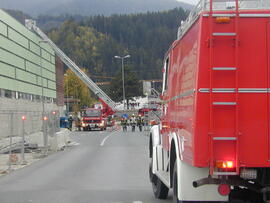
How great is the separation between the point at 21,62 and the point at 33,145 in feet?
104

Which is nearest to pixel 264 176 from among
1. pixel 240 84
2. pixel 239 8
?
pixel 240 84

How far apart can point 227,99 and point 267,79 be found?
53 centimetres

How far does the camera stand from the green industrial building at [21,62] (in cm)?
4562

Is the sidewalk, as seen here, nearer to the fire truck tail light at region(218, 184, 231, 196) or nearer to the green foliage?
the fire truck tail light at region(218, 184, 231, 196)

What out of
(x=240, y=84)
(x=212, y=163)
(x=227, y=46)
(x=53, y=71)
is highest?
(x=53, y=71)

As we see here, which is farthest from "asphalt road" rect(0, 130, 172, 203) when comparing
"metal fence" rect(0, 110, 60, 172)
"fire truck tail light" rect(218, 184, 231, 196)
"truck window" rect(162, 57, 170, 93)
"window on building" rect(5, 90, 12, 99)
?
"window on building" rect(5, 90, 12, 99)

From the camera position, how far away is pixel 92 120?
5488 centimetres

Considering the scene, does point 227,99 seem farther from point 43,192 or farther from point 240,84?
point 43,192

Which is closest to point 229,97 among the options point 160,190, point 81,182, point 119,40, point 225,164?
point 225,164

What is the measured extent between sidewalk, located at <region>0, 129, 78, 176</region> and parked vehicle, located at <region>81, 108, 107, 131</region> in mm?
25724

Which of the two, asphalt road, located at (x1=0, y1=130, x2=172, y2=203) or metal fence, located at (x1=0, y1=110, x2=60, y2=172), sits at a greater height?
metal fence, located at (x1=0, y1=110, x2=60, y2=172)

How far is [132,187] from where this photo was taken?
459 inches

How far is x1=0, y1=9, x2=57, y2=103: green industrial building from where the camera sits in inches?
1796

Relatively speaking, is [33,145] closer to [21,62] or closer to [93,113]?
[93,113]
